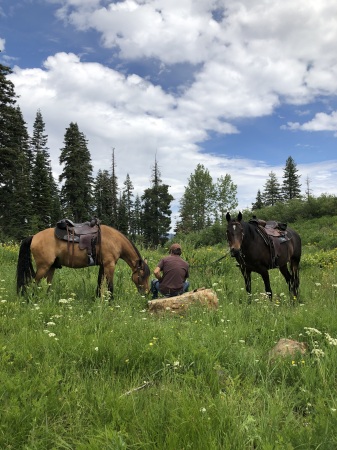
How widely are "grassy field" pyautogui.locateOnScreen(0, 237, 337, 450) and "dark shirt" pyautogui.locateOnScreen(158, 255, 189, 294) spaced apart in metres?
1.74

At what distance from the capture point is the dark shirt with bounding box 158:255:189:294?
24.2 feet

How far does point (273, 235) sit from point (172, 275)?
327 centimetres

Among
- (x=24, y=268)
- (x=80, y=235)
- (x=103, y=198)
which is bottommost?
(x=24, y=268)

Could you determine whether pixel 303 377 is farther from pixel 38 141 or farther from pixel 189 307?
pixel 38 141

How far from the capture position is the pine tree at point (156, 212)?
213ft

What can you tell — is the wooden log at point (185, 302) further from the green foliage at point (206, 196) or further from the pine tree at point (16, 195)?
the green foliage at point (206, 196)

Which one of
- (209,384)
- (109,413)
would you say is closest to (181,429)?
A: (109,413)

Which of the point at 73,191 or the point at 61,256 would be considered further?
the point at 73,191

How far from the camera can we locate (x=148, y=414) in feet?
8.30

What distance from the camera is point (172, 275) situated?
24.2 feet

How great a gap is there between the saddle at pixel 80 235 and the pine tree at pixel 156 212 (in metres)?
57.3

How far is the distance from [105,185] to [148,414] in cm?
6855

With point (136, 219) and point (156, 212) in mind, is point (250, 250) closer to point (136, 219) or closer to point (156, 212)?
point (156, 212)

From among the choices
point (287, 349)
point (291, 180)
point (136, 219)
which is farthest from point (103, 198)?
point (287, 349)
